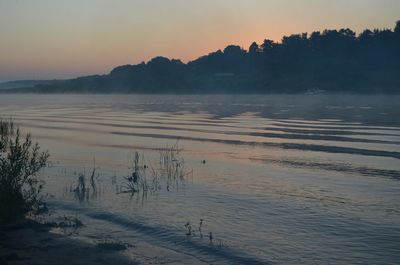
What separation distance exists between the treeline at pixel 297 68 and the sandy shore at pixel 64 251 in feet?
408

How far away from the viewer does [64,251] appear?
34.0 feet

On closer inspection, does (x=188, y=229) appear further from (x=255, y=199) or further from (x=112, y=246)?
(x=255, y=199)

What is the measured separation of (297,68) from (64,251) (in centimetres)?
15333

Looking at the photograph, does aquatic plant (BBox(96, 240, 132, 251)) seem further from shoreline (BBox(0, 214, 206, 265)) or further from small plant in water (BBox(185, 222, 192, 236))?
small plant in water (BBox(185, 222, 192, 236))

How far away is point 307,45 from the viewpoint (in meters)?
168

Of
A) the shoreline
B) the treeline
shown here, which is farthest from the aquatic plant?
the treeline

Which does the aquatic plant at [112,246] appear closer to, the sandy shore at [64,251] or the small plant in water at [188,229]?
the sandy shore at [64,251]

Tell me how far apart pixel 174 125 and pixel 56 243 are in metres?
31.3

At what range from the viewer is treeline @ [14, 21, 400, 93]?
140m

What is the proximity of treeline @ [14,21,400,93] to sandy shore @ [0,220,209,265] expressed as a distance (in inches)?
4901

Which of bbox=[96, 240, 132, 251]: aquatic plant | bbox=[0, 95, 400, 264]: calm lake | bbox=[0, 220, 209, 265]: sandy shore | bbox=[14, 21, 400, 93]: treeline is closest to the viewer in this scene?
bbox=[0, 220, 209, 265]: sandy shore

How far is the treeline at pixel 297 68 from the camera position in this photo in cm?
13962

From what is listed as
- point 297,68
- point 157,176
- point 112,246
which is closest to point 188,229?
point 112,246

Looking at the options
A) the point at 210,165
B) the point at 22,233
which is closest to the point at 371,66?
the point at 210,165
